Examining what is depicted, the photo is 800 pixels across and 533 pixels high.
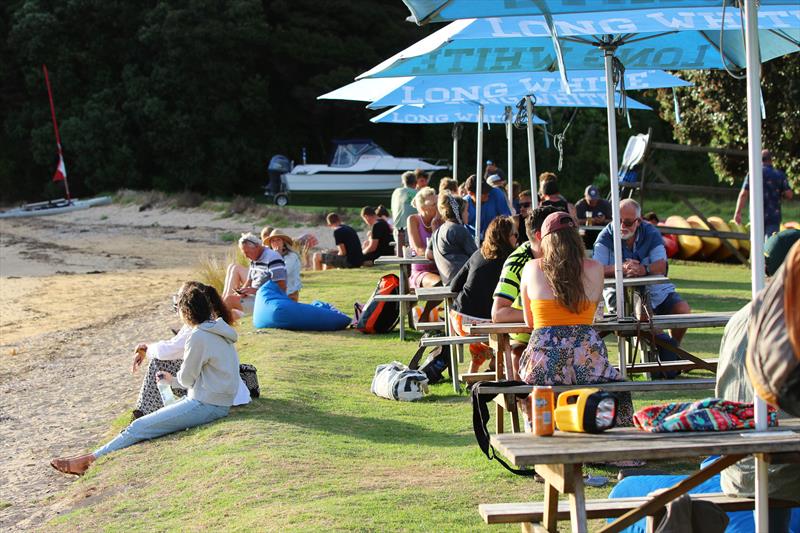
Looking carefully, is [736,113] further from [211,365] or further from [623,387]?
[623,387]

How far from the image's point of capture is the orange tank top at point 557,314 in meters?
5.73

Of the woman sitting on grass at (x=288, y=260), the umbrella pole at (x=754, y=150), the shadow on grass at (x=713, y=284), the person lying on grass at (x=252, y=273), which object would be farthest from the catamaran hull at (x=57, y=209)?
the umbrella pole at (x=754, y=150)

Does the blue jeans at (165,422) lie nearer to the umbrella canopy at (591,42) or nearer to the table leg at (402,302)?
the umbrella canopy at (591,42)

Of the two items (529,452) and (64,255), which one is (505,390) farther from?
(64,255)

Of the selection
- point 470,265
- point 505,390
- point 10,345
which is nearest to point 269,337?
point 470,265

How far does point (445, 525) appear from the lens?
5.32 metres

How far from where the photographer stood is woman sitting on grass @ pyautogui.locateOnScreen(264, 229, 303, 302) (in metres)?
12.9

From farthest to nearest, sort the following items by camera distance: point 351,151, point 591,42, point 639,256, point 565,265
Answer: point 351,151, point 639,256, point 591,42, point 565,265

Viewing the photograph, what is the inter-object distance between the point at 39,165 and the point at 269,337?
42841 millimetres

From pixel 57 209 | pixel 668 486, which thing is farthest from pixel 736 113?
pixel 57 209

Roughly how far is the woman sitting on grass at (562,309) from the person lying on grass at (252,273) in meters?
6.75

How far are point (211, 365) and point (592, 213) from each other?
949cm

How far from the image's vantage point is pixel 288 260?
13016mm

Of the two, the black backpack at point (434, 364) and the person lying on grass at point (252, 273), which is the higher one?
the person lying on grass at point (252, 273)
